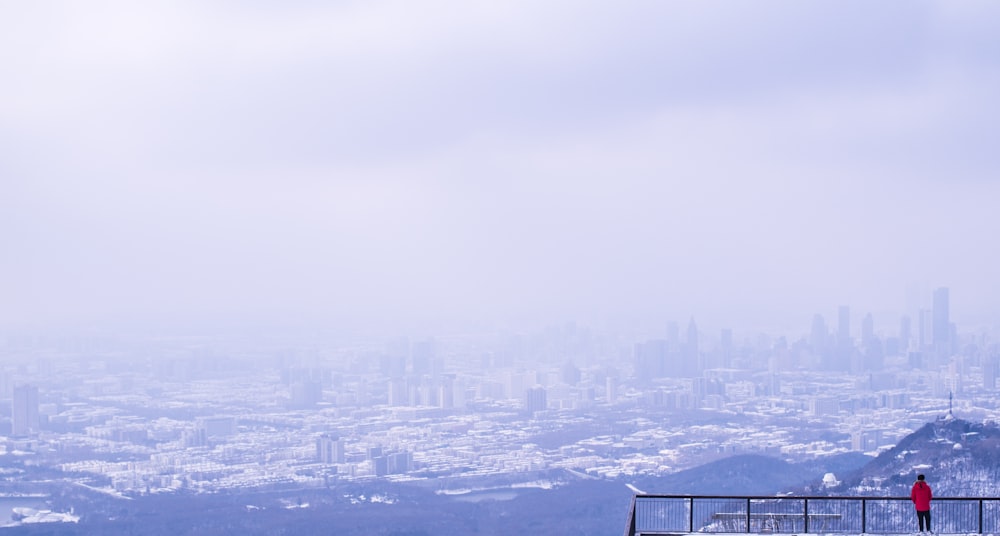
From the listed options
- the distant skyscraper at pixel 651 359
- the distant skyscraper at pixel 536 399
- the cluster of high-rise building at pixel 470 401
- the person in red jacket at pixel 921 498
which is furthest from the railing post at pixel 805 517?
the distant skyscraper at pixel 651 359

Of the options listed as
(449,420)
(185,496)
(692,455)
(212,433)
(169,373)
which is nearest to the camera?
(185,496)

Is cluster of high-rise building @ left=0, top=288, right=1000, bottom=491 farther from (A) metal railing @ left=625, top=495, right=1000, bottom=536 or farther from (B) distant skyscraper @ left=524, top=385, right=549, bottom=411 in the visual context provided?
(A) metal railing @ left=625, top=495, right=1000, bottom=536

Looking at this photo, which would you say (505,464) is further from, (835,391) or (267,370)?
(267,370)

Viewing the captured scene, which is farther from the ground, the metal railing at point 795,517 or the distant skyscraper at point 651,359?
the metal railing at point 795,517

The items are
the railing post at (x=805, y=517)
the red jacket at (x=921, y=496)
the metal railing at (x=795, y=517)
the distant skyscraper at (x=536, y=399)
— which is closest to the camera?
the red jacket at (x=921, y=496)

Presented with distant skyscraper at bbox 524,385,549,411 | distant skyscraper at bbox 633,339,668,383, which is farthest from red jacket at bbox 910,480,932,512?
distant skyscraper at bbox 633,339,668,383

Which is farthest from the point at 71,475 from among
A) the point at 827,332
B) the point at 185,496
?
the point at 827,332

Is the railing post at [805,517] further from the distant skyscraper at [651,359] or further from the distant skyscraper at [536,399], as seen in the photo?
the distant skyscraper at [651,359]
